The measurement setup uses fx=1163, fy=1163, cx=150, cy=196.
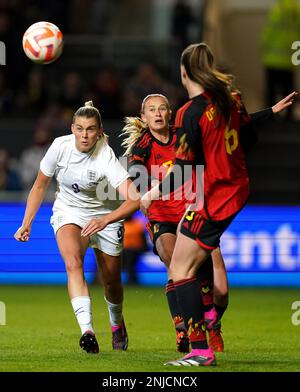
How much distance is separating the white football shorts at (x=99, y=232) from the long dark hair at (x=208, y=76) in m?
1.96

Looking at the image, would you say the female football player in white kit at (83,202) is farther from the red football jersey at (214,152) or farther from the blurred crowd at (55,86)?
the blurred crowd at (55,86)

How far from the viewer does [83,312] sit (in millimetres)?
9391

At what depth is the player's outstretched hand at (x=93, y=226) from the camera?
29.8ft

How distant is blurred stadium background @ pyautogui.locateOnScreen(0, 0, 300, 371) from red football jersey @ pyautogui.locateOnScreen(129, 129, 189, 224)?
1204 mm

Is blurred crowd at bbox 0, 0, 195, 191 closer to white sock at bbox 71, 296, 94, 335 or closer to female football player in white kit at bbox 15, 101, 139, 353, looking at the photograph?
female football player in white kit at bbox 15, 101, 139, 353

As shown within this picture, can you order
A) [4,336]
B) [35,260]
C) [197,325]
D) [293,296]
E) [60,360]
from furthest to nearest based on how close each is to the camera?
[35,260], [293,296], [4,336], [60,360], [197,325]

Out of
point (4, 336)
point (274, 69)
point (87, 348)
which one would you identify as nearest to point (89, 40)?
point (274, 69)

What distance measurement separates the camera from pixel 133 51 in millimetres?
21359

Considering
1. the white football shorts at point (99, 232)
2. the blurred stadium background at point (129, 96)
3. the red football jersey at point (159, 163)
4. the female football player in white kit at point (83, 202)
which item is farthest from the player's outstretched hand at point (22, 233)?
the blurred stadium background at point (129, 96)

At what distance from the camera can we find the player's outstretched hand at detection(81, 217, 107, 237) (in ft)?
29.8

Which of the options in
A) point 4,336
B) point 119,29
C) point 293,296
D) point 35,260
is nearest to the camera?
point 4,336
